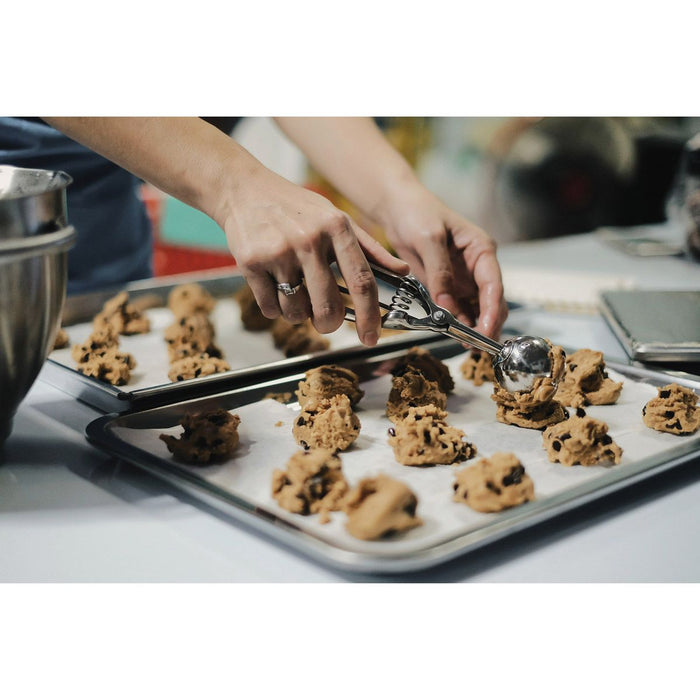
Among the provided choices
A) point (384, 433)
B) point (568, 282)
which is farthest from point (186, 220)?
point (384, 433)

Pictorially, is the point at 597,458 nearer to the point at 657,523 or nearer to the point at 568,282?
the point at 657,523

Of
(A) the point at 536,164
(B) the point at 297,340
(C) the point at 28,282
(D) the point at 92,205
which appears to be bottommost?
(A) the point at 536,164

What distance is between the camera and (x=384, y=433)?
101 centimetres

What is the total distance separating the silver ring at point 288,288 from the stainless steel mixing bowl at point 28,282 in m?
0.23

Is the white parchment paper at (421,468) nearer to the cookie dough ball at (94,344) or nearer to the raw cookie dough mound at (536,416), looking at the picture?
the raw cookie dough mound at (536,416)

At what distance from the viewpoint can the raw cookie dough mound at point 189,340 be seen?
1.24 m

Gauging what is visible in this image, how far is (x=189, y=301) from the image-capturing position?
1525mm

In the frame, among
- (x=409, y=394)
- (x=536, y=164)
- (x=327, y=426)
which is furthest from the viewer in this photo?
(x=536, y=164)

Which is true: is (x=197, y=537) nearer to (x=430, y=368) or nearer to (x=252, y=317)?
(x=430, y=368)

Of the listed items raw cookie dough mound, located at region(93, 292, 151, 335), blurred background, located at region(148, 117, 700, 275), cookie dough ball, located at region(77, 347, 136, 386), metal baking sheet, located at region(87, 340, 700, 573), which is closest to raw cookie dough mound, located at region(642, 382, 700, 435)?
metal baking sheet, located at region(87, 340, 700, 573)

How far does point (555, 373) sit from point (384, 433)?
240 millimetres

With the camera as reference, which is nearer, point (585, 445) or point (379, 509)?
point (379, 509)

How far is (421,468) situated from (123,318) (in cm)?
70

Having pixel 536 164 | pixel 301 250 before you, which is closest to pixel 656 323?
pixel 301 250
